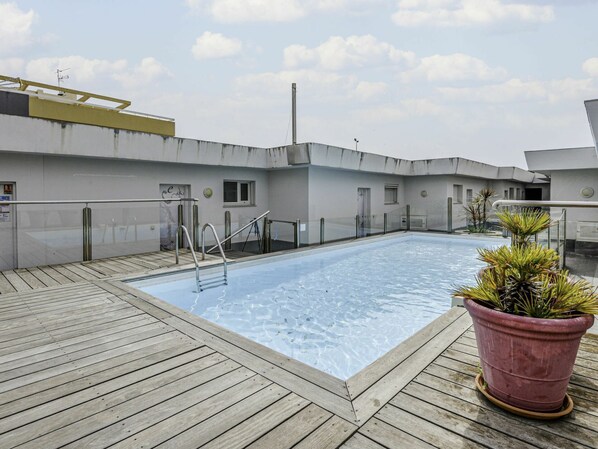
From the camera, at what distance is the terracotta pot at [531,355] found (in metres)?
1.82

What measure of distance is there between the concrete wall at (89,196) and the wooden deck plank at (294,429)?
20.4 feet

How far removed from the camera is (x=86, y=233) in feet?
22.3

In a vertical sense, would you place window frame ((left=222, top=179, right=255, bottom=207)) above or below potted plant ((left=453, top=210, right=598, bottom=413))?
above

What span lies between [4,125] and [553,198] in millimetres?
13843

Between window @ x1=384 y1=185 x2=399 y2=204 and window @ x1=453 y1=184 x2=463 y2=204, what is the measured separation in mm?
2652

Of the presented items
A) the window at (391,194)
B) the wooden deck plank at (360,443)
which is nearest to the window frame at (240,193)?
the window at (391,194)

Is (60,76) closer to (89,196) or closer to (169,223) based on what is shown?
(89,196)

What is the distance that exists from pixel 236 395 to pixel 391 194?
14864 mm

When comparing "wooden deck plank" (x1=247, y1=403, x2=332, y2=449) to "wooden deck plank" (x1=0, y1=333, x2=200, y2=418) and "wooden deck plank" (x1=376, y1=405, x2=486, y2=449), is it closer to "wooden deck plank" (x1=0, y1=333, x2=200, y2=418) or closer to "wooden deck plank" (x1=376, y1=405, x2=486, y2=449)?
"wooden deck plank" (x1=376, y1=405, x2=486, y2=449)

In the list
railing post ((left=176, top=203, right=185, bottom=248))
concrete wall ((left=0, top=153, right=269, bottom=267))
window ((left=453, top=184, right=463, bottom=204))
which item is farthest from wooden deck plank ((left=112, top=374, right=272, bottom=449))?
window ((left=453, top=184, right=463, bottom=204))

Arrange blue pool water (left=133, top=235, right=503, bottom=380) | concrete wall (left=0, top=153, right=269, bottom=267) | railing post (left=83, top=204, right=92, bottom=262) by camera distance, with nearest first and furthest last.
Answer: blue pool water (left=133, top=235, right=503, bottom=380), concrete wall (left=0, top=153, right=269, bottom=267), railing post (left=83, top=204, right=92, bottom=262)

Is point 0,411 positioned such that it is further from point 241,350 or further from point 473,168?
point 473,168

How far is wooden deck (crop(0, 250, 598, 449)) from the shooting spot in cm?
180

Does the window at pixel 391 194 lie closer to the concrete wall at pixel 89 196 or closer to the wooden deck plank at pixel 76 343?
the concrete wall at pixel 89 196
